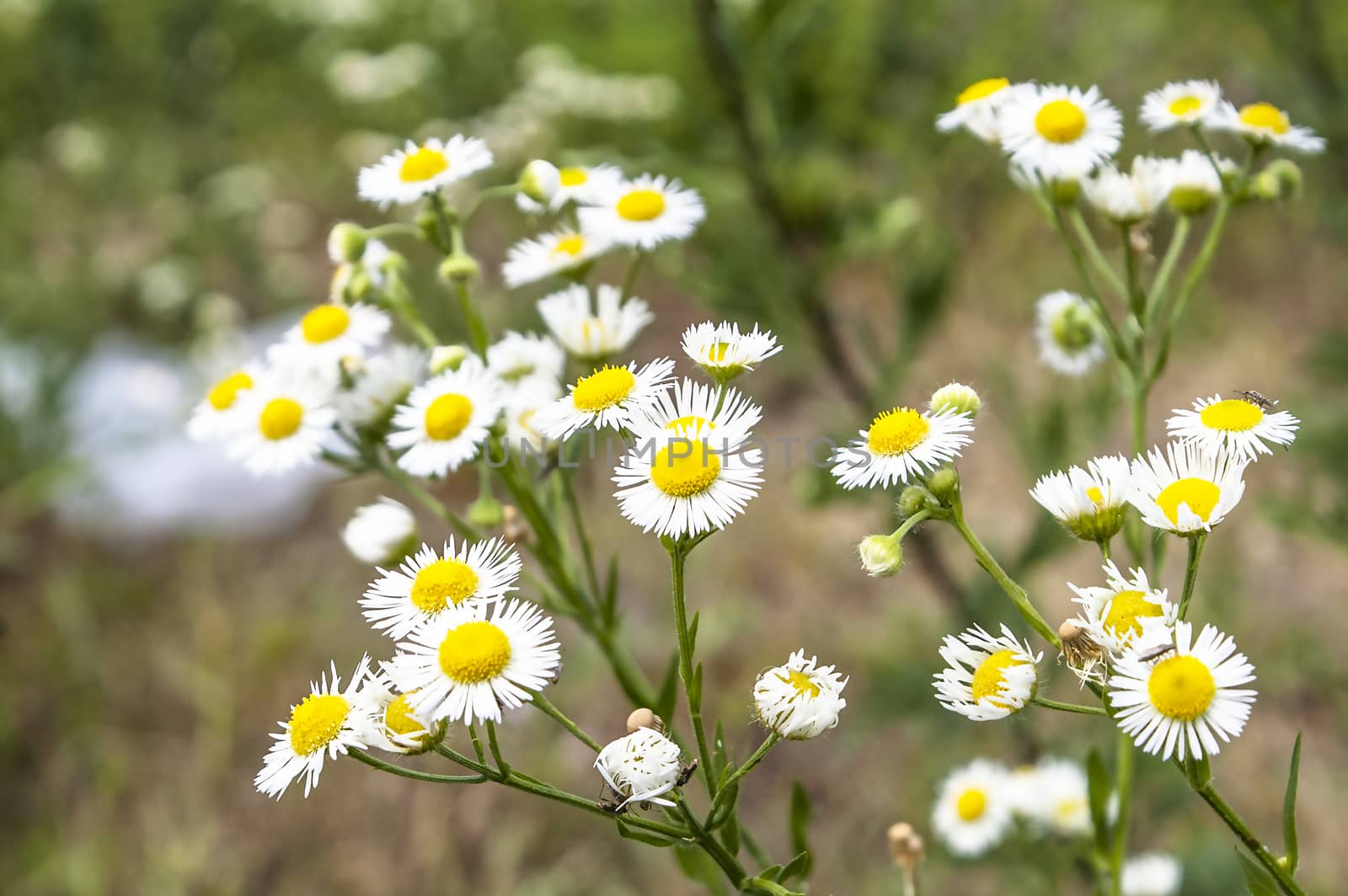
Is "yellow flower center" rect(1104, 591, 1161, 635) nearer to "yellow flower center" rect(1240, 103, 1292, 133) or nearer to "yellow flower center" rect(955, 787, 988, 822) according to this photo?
"yellow flower center" rect(1240, 103, 1292, 133)

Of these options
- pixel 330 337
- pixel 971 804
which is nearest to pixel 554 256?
pixel 330 337

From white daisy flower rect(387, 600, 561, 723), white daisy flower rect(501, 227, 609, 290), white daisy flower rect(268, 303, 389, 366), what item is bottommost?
white daisy flower rect(387, 600, 561, 723)

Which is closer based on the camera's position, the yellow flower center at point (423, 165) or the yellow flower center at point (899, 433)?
the yellow flower center at point (899, 433)

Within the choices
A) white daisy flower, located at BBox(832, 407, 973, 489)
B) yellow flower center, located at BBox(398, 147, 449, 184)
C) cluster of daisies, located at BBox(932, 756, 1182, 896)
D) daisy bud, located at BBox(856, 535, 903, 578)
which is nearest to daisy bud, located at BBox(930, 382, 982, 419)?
white daisy flower, located at BBox(832, 407, 973, 489)

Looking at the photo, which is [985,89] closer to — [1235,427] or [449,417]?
[1235,427]

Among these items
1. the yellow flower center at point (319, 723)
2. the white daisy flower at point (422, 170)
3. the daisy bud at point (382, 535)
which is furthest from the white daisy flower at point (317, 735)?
the white daisy flower at point (422, 170)

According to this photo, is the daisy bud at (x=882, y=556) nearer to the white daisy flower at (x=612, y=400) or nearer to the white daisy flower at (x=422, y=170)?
the white daisy flower at (x=612, y=400)
